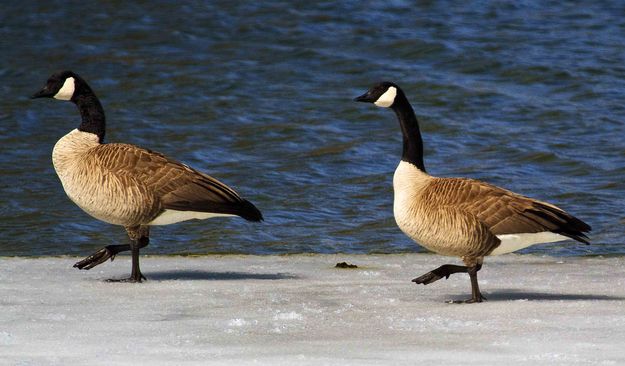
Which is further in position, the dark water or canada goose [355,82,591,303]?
the dark water

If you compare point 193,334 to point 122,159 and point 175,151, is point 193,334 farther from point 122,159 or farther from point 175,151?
point 175,151

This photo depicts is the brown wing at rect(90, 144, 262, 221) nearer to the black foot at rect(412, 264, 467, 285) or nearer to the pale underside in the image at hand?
the pale underside

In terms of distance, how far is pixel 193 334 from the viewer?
7836mm

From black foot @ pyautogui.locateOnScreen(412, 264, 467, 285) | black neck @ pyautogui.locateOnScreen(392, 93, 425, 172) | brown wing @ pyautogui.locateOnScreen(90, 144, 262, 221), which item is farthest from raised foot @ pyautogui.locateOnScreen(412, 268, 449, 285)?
brown wing @ pyautogui.locateOnScreen(90, 144, 262, 221)

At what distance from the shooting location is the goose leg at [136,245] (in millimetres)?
10391

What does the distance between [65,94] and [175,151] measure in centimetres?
877

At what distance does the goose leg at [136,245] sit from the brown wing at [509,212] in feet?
8.53

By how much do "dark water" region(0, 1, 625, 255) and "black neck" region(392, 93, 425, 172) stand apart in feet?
12.8

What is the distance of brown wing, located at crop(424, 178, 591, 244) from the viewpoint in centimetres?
916

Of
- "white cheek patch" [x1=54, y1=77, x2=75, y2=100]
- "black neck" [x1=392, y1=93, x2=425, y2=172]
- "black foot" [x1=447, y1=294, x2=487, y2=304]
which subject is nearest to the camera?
"black foot" [x1=447, y1=294, x2=487, y2=304]

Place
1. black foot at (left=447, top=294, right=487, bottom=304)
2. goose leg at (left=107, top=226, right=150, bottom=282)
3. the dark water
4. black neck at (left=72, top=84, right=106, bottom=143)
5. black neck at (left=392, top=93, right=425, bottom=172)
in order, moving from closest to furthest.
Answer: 1. black foot at (left=447, top=294, right=487, bottom=304)
2. black neck at (left=392, top=93, right=425, bottom=172)
3. goose leg at (left=107, top=226, right=150, bottom=282)
4. black neck at (left=72, top=84, right=106, bottom=143)
5. the dark water

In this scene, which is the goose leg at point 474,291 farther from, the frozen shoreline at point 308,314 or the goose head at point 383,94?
the goose head at point 383,94

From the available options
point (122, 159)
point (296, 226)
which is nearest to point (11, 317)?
point (122, 159)

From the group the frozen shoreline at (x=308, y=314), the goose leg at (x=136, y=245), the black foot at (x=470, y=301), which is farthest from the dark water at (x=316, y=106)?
the black foot at (x=470, y=301)
